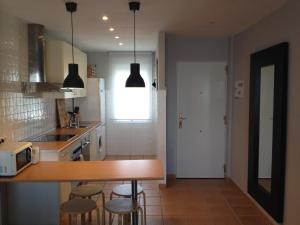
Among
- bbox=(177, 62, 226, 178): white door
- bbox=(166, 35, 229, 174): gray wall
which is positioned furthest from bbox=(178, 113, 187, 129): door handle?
bbox=(166, 35, 229, 174): gray wall

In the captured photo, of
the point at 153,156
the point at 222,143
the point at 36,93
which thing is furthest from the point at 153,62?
the point at 36,93

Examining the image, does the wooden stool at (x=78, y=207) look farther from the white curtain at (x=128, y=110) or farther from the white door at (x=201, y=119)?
the white curtain at (x=128, y=110)

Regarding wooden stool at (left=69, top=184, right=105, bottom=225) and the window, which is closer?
wooden stool at (left=69, top=184, right=105, bottom=225)

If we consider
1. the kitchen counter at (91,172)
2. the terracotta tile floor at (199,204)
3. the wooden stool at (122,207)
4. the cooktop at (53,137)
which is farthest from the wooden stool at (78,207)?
the cooktop at (53,137)

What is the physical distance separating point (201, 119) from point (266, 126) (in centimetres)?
162

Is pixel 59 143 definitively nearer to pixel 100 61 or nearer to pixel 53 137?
pixel 53 137

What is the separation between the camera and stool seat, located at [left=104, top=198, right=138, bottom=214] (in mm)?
2535

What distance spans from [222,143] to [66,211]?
10.8 feet

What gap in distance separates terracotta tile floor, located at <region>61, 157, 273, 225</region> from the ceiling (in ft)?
8.18

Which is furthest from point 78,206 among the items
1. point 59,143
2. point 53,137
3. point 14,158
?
point 53,137

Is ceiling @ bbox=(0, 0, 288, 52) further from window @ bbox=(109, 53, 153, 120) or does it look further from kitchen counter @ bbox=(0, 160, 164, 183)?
window @ bbox=(109, 53, 153, 120)

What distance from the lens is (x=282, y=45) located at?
3070mm

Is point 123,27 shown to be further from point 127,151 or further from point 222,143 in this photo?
point 127,151

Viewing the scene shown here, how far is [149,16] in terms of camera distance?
3543mm
